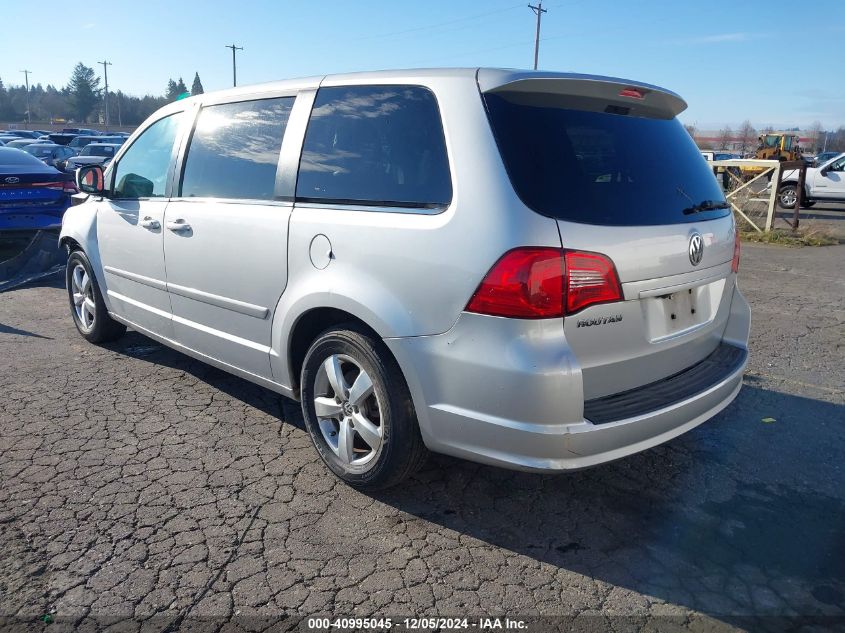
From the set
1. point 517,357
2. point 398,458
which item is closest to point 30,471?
point 398,458

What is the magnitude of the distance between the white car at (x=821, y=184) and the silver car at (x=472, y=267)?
19001mm

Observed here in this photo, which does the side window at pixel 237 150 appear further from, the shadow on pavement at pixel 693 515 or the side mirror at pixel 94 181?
the shadow on pavement at pixel 693 515

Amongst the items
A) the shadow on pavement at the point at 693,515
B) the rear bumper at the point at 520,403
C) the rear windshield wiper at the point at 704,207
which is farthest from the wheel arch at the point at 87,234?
the rear windshield wiper at the point at 704,207

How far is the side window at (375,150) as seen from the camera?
2877 mm

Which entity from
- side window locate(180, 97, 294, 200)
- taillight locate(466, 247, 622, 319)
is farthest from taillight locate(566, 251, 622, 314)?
side window locate(180, 97, 294, 200)

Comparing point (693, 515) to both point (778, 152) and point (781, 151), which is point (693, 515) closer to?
point (778, 152)

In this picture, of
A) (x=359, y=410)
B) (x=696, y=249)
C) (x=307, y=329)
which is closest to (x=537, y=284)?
(x=696, y=249)

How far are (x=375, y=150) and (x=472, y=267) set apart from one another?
89cm

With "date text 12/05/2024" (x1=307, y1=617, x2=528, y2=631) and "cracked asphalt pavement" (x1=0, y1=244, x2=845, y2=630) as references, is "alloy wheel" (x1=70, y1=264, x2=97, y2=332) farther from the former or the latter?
"date text 12/05/2024" (x1=307, y1=617, x2=528, y2=631)

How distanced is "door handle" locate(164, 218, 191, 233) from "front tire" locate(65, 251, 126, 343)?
4.85ft

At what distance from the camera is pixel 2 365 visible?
502cm

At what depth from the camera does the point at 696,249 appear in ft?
9.82

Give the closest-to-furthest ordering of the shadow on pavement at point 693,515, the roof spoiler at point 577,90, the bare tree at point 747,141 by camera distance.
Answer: the shadow on pavement at point 693,515 → the roof spoiler at point 577,90 → the bare tree at point 747,141

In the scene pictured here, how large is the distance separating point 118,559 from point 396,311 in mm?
1487
